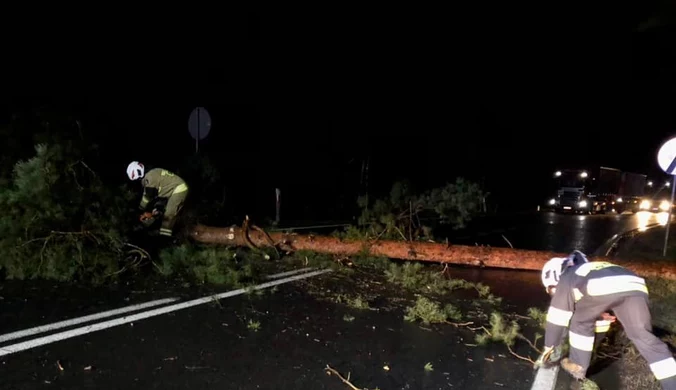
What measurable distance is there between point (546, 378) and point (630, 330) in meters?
0.70

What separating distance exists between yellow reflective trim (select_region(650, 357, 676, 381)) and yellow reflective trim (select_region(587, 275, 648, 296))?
1.52 feet

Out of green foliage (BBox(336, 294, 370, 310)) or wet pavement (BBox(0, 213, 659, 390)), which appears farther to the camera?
green foliage (BBox(336, 294, 370, 310))

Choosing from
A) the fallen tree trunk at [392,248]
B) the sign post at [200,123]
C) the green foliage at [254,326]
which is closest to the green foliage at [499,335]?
the green foliage at [254,326]

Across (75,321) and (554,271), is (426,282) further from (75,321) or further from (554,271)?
(75,321)

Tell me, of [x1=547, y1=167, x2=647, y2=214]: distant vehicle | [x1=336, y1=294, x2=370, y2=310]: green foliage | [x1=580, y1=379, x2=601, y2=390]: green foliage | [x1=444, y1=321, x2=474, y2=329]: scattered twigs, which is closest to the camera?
[x1=580, y1=379, x2=601, y2=390]: green foliage

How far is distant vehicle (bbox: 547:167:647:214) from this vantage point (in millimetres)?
25203

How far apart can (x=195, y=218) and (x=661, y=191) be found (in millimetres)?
49708

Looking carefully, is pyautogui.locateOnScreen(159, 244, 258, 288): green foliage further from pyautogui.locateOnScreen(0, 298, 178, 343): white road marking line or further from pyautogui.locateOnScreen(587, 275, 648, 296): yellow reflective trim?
pyautogui.locateOnScreen(587, 275, 648, 296): yellow reflective trim

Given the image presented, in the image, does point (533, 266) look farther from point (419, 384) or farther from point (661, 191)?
point (661, 191)

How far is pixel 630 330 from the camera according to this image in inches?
137

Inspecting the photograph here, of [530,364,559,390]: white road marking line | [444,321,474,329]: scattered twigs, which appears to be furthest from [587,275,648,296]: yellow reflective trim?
[444,321,474,329]: scattered twigs

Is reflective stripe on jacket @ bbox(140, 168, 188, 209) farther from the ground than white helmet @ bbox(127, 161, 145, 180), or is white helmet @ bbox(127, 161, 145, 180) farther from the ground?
white helmet @ bbox(127, 161, 145, 180)

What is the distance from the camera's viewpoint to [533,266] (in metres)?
6.80

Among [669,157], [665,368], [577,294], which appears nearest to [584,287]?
[577,294]
